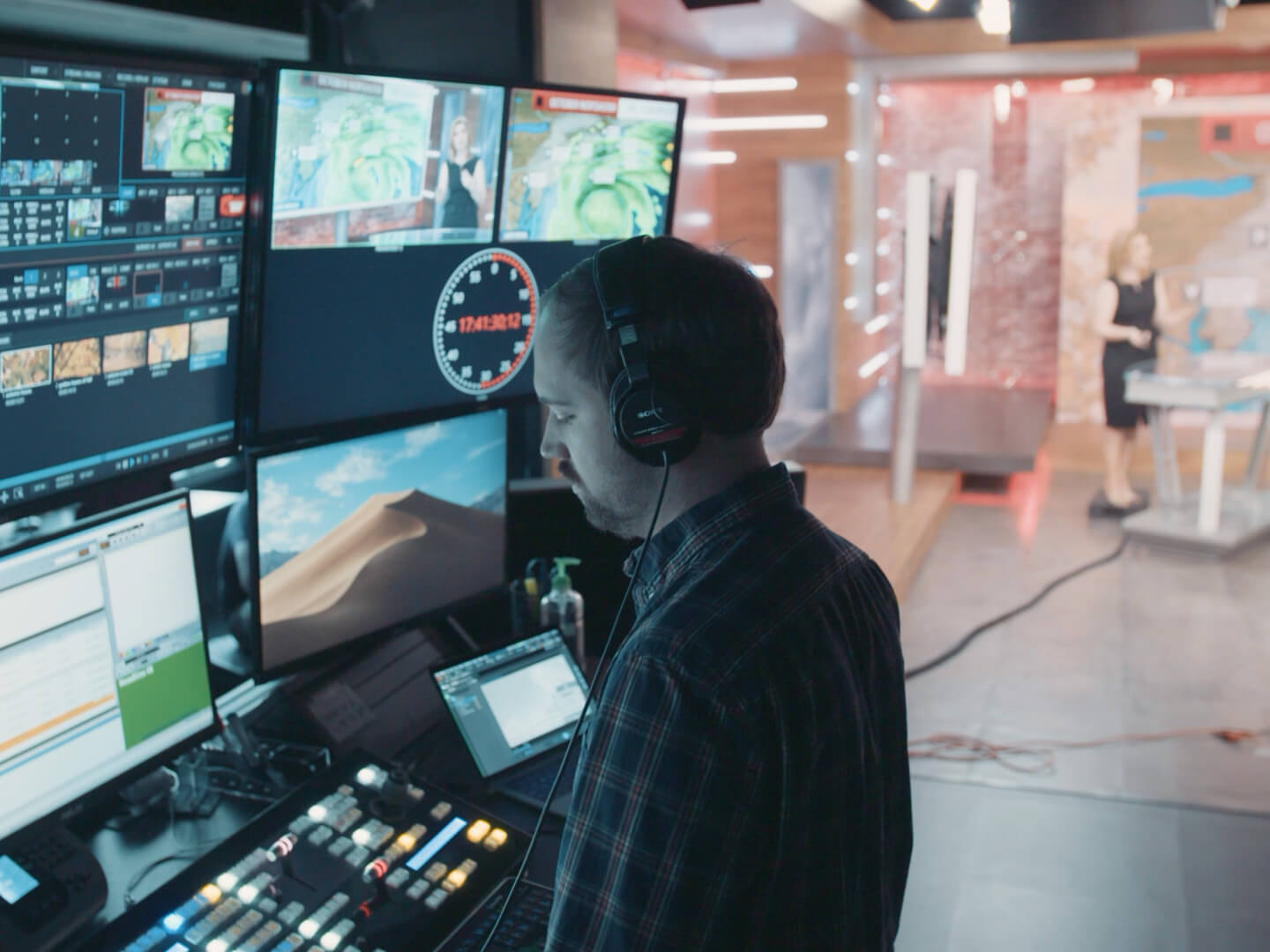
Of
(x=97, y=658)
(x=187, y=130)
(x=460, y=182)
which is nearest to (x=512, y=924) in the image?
(x=97, y=658)

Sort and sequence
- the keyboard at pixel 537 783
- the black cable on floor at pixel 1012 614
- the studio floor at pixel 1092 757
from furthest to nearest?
the black cable on floor at pixel 1012 614, the studio floor at pixel 1092 757, the keyboard at pixel 537 783

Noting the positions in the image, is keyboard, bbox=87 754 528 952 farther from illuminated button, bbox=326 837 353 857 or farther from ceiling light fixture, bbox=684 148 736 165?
ceiling light fixture, bbox=684 148 736 165

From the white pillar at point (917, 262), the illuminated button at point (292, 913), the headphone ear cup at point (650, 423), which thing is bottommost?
the illuminated button at point (292, 913)

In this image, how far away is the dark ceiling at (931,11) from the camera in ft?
20.4

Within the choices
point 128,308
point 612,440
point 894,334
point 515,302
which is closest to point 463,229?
point 515,302

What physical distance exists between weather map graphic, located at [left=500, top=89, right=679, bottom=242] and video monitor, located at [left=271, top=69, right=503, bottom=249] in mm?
65

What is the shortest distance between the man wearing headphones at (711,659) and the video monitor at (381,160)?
855mm

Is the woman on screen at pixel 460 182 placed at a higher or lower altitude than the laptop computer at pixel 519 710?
higher

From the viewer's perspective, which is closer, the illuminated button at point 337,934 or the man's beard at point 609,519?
the man's beard at point 609,519

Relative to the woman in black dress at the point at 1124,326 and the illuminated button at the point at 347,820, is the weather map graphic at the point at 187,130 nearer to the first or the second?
the illuminated button at the point at 347,820

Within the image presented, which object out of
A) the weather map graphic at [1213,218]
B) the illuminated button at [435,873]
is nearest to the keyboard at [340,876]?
the illuminated button at [435,873]

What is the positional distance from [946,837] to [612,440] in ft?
8.39

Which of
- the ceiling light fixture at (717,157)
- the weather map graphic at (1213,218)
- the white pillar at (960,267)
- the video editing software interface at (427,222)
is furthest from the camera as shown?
the ceiling light fixture at (717,157)

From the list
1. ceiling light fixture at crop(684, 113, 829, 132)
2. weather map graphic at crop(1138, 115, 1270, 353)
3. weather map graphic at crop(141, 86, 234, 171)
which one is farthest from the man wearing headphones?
weather map graphic at crop(1138, 115, 1270, 353)
